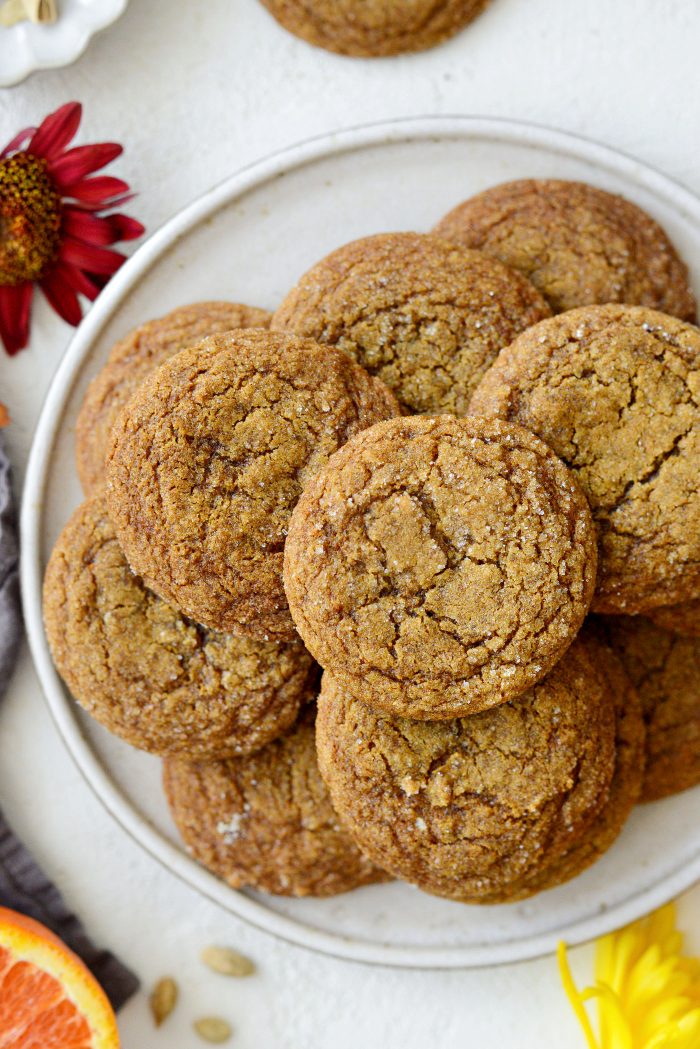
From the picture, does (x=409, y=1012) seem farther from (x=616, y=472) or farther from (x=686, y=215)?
(x=686, y=215)

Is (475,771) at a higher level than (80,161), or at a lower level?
lower

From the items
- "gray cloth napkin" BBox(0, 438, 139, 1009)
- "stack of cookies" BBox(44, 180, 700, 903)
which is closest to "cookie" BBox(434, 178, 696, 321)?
"stack of cookies" BBox(44, 180, 700, 903)

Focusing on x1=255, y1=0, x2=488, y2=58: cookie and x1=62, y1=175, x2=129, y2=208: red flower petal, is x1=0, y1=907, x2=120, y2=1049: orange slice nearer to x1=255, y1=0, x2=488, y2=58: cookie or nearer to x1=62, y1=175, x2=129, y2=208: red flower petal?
x1=62, y1=175, x2=129, y2=208: red flower petal

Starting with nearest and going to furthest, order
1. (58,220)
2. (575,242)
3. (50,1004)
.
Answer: (575,242), (50,1004), (58,220)

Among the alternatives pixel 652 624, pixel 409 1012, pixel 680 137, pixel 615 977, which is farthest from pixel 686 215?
pixel 409 1012

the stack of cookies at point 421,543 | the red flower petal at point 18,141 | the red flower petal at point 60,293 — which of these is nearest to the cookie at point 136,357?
the stack of cookies at point 421,543

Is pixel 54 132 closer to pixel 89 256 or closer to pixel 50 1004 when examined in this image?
pixel 89 256

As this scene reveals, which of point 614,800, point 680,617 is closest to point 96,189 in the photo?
point 680,617
